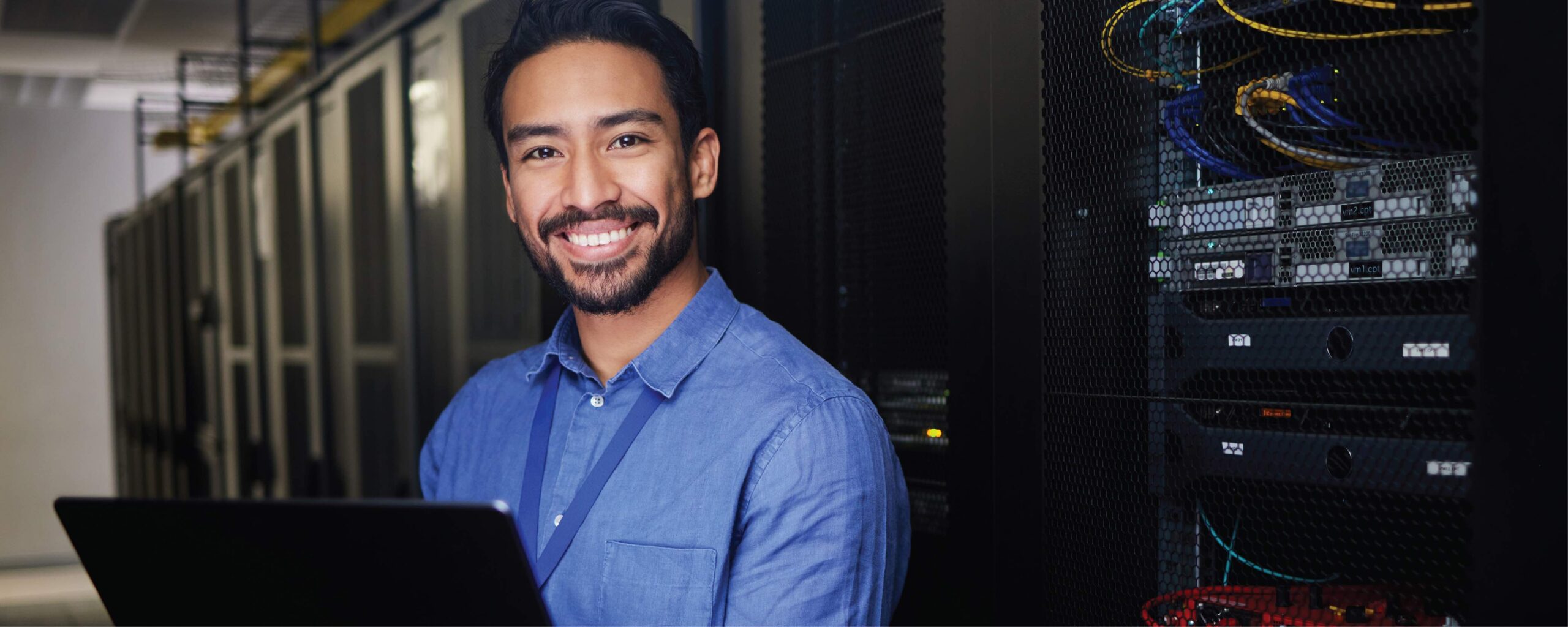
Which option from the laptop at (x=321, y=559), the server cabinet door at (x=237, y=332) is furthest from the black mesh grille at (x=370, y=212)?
the laptop at (x=321, y=559)

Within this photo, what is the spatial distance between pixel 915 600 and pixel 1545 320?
26.3 inches

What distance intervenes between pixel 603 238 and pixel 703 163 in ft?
0.52

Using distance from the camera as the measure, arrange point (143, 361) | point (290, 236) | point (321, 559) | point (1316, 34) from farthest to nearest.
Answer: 1. point (143, 361)
2. point (290, 236)
3. point (1316, 34)
4. point (321, 559)

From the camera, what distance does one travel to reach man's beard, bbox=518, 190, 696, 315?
113 cm

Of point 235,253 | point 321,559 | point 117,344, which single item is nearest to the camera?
point 321,559

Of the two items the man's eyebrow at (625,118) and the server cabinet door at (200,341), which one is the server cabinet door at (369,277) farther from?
the server cabinet door at (200,341)

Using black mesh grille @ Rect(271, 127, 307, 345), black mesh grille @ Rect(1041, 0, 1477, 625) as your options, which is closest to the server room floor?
black mesh grille @ Rect(271, 127, 307, 345)

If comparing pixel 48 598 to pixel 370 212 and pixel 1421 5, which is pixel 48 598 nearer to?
pixel 370 212

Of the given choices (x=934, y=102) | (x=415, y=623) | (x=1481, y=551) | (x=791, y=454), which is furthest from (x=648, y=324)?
(x=1481, y=551)

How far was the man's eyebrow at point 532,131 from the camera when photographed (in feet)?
3.73

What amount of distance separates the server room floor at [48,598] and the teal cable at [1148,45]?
4.86 metres

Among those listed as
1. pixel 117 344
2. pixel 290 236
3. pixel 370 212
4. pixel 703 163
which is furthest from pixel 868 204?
pixel 117 344

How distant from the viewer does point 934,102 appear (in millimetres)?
1119

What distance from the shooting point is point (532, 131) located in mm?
1148
